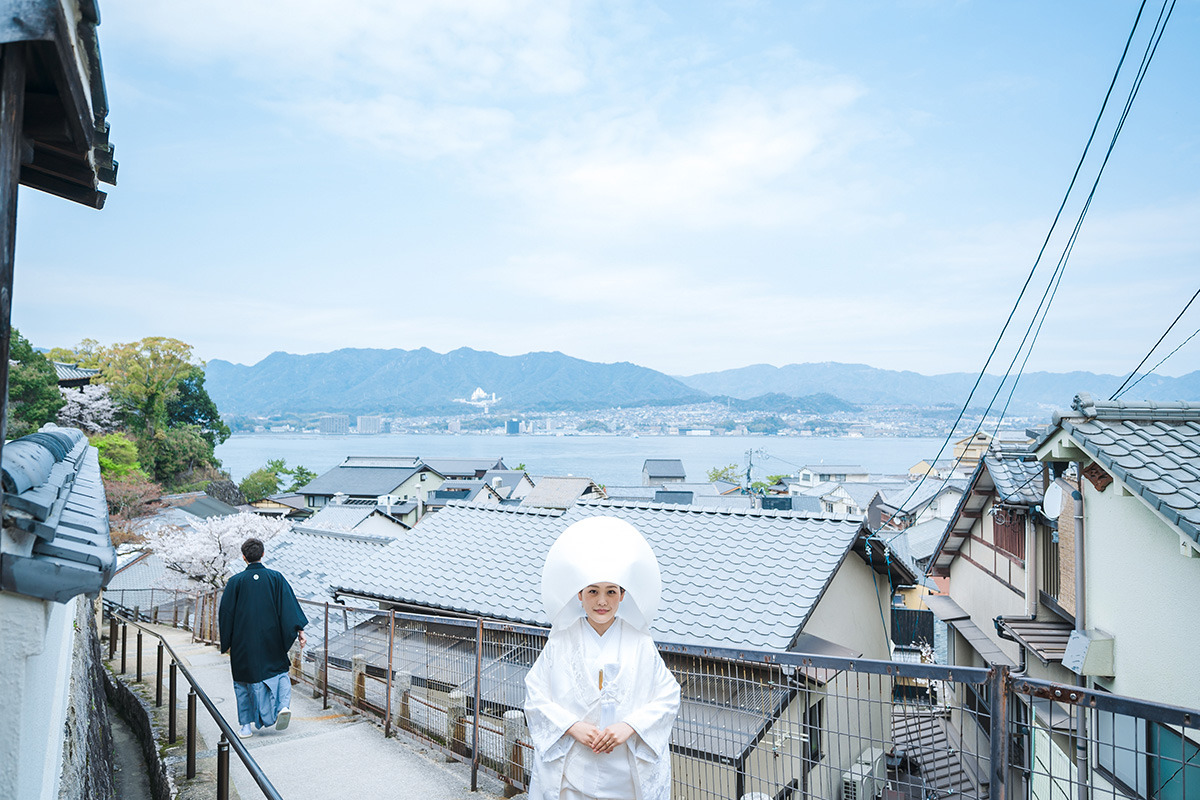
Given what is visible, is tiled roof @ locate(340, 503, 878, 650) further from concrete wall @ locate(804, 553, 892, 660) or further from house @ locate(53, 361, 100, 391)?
house @ locate(53, 361, 100, 391)

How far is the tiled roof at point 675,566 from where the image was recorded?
8.09 meters

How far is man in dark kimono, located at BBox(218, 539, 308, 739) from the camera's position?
16.7 ft

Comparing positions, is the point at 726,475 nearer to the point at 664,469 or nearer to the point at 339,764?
the point at 664,469

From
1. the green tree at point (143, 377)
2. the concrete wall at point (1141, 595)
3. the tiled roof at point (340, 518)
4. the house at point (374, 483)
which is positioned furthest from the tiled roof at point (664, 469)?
the concrete wall at point (1141, 595)

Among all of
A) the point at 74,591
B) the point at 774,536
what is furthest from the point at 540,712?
the point at 774,536

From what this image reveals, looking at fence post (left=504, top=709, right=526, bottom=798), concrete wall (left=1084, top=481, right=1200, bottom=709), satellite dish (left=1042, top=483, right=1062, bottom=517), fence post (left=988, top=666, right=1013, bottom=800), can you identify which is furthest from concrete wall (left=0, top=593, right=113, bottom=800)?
satellite dish (left=1042, top=483, right=1062, bottom=517)

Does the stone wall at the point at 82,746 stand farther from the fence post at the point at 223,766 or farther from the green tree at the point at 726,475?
the green tree at the point at 726,475

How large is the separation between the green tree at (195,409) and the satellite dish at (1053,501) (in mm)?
47562

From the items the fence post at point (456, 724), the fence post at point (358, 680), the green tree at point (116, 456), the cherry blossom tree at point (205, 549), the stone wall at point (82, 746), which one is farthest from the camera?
the green tree at point (116, 456)

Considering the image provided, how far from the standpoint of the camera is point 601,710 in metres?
2.72

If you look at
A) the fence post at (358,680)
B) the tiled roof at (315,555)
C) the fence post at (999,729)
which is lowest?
the tiled roof at (315,555)

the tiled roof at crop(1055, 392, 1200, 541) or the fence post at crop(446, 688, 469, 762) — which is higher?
the tiled roof at crop(1055, 392, 1200, 541)

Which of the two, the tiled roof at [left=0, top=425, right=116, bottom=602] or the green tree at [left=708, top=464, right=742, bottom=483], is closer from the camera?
the tiled roof at [left=0, top=425, right=116, bottom=602]

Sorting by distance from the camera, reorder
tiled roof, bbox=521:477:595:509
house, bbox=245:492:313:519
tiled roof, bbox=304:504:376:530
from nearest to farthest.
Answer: tiled roof, bbox=304:504:376:530
tiled roof, bbox=521:477:595:509
house, bbox=245:492:313:519
